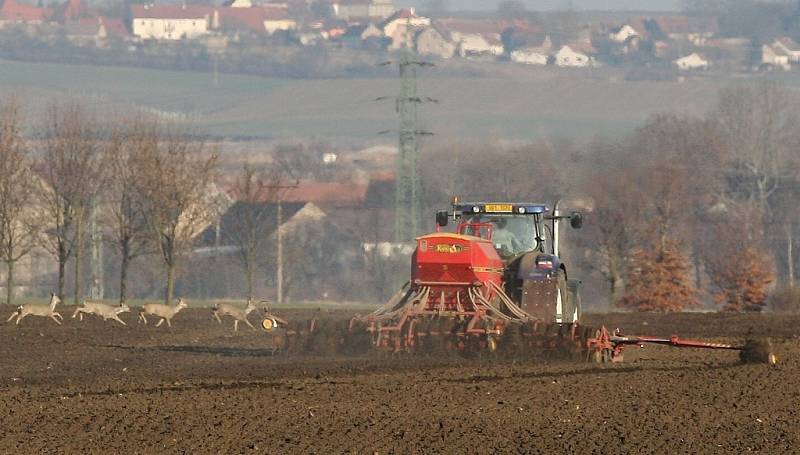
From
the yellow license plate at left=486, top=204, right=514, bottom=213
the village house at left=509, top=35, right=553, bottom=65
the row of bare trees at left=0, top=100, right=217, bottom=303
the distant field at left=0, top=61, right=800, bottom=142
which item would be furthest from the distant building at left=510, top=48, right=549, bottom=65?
the yellow license plate at left=486, top=204, right=514, bottom=213

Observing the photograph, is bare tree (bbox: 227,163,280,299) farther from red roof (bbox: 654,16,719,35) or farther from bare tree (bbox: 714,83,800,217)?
red roof (bbox: 654,16,719,35)

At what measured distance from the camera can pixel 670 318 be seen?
1547 inches

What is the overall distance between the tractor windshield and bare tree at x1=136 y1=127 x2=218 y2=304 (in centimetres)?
2302

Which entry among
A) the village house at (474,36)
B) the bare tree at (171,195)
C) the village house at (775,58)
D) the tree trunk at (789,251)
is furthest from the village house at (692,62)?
the bare tree at (171,195)

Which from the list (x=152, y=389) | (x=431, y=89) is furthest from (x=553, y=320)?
(x=431, y=89)

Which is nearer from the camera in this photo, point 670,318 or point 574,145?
point 670,318

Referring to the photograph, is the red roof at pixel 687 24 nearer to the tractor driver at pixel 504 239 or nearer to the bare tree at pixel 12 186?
the bare tree at pixel 12 186

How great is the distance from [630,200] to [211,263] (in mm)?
22293

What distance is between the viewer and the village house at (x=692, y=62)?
150 meters

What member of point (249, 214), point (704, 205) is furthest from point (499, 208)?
point (704, 205)

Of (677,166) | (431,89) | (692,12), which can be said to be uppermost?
(692,12)

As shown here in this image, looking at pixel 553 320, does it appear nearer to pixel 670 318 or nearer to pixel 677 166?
pixel 670 318

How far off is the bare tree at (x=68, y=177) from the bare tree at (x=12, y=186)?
25.5 inches

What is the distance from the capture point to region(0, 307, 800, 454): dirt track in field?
1488 centimetres
